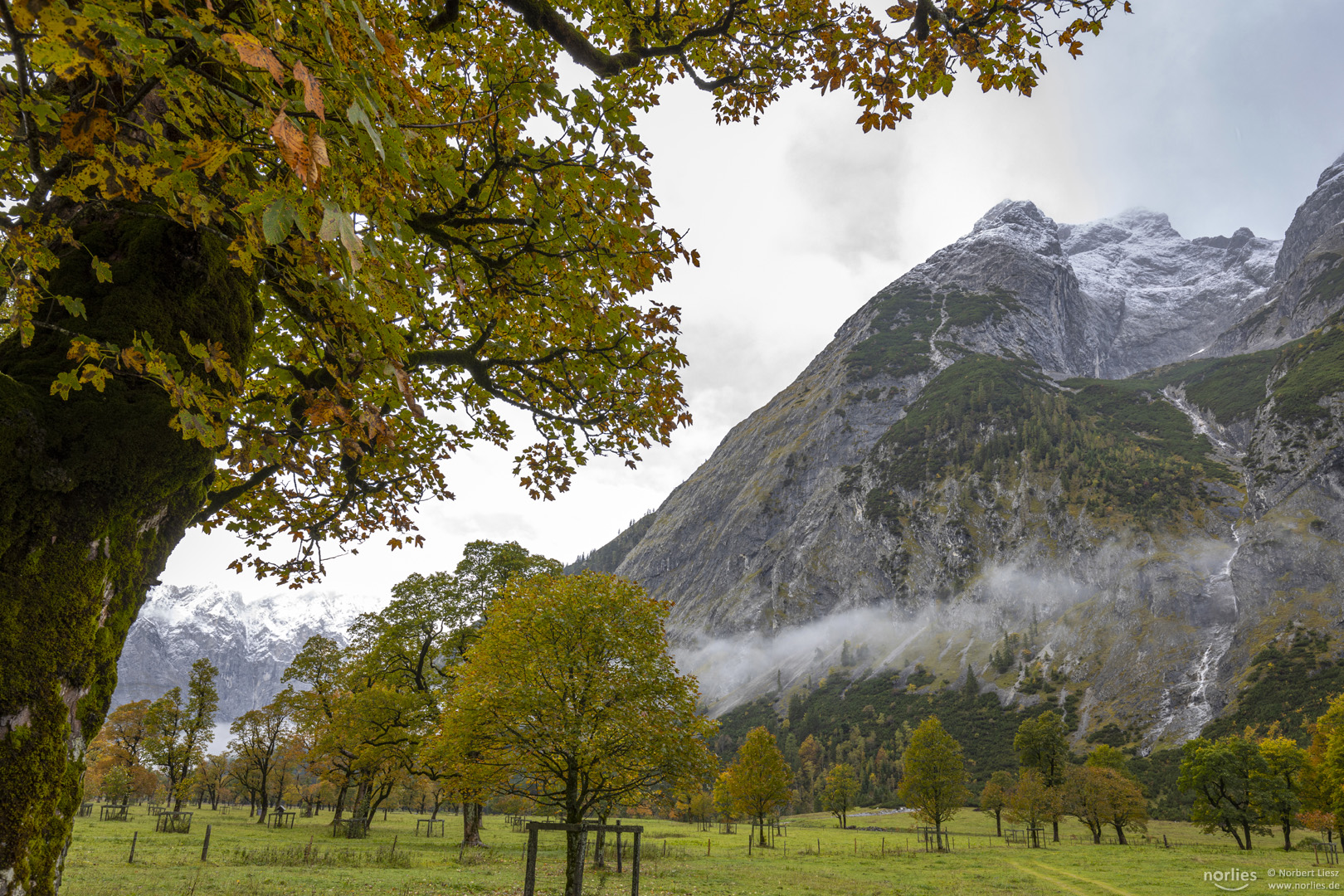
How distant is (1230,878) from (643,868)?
2583 cm

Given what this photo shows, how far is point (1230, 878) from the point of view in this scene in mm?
26656

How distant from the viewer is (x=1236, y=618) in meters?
110

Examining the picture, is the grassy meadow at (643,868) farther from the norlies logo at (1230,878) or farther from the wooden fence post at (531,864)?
the wooden fence post at (531,864)

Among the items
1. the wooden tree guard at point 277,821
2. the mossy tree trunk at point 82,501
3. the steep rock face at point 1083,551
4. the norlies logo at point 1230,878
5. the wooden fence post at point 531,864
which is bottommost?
the wooden tree guard at point 277,821

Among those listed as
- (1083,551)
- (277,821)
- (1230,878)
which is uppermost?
(1083,551)

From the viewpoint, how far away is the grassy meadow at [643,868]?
18.9 metres

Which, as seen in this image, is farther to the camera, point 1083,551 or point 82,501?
point 1083,551

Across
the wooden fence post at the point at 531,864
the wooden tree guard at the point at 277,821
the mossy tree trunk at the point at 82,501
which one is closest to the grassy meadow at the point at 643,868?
the wooden tree guard at the point at 277,821

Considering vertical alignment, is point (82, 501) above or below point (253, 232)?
below

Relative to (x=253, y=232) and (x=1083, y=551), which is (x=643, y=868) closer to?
(x=253, y=232)

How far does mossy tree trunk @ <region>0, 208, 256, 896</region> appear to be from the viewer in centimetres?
324

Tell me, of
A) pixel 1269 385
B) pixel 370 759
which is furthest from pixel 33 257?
pixel 1269 385

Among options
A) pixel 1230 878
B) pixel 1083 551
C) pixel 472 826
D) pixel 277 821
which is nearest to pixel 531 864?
pixel 472 826

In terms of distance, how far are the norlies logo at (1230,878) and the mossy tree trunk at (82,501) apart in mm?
34215
